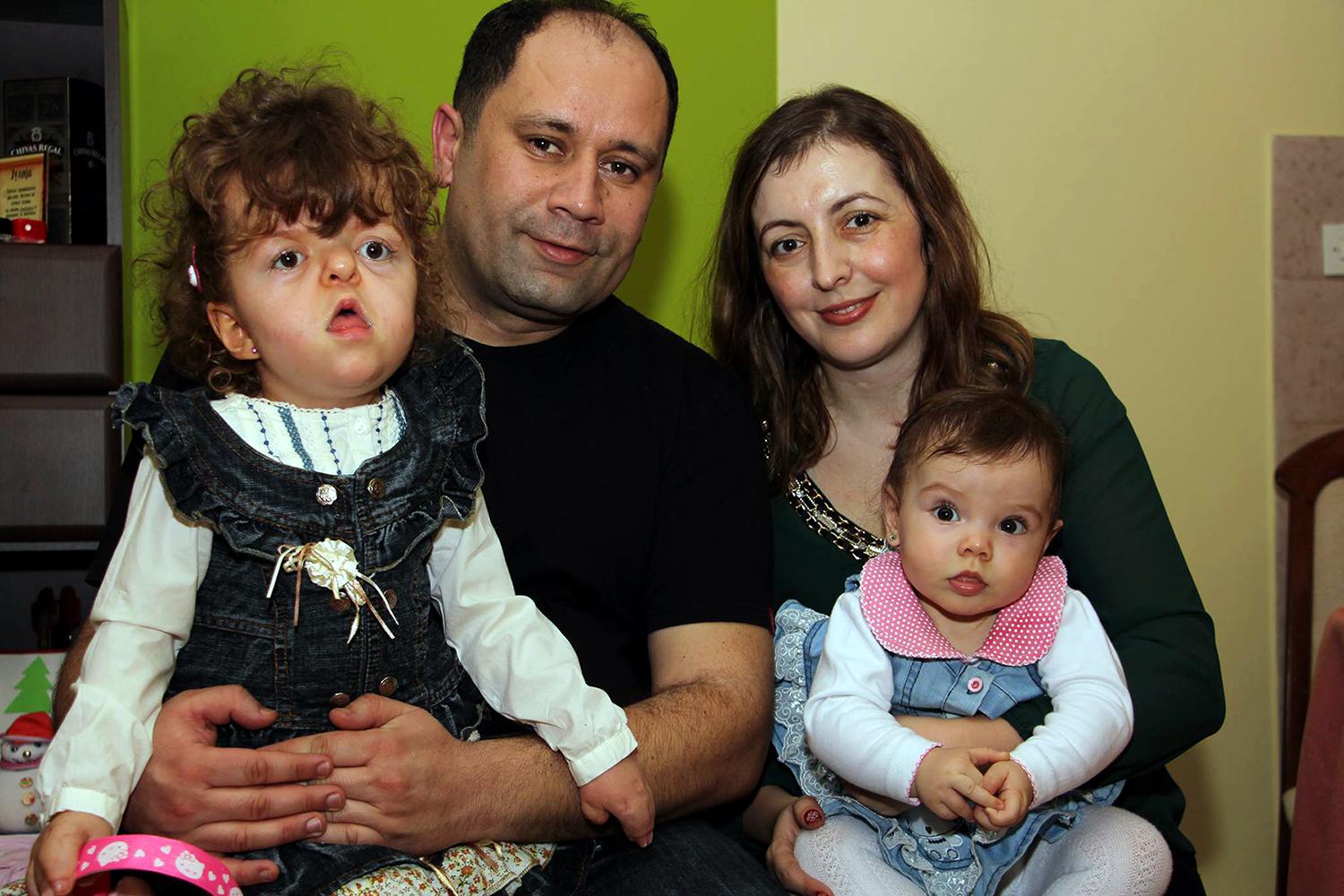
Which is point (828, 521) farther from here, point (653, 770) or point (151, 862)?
point (151, 862)

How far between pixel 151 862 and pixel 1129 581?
4.42 feet

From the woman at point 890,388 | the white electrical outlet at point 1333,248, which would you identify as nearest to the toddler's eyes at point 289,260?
the woman at point 890,388

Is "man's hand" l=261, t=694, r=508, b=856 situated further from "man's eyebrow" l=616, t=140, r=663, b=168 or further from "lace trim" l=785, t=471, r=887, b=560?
"man's eyebrow" l=616, t=140, r=663, b=168

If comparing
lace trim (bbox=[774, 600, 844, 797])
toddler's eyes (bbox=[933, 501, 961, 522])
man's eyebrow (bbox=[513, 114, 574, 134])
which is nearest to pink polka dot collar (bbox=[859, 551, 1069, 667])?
toddler's eyes (bbox=[933, 501, 961, 522])

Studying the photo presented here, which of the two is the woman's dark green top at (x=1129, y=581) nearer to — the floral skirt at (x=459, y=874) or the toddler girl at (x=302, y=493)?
the floral skirt at (x=459, y=874)

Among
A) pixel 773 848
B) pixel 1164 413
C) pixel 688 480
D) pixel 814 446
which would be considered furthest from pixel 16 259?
pixel 1164 413

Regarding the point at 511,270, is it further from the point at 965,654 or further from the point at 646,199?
the point at 965,654

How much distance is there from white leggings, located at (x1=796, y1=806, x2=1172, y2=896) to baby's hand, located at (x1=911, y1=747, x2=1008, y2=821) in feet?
0.54

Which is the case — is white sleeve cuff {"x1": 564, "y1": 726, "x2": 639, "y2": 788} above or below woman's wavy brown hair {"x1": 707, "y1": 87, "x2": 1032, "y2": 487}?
below

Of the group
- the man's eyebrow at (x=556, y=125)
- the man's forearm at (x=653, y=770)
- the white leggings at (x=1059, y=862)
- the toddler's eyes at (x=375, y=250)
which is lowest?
the white leggings at (x=1059, y=862)

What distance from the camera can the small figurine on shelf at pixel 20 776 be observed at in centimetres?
185

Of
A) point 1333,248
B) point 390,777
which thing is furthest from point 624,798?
point 1333,248

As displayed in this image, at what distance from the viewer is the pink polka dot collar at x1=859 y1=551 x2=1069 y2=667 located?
61.2 inches

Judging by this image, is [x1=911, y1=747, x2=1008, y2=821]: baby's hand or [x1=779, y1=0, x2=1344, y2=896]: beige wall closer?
[x1=911, y1=747, x2=1008, y2=821]: baby's hand
